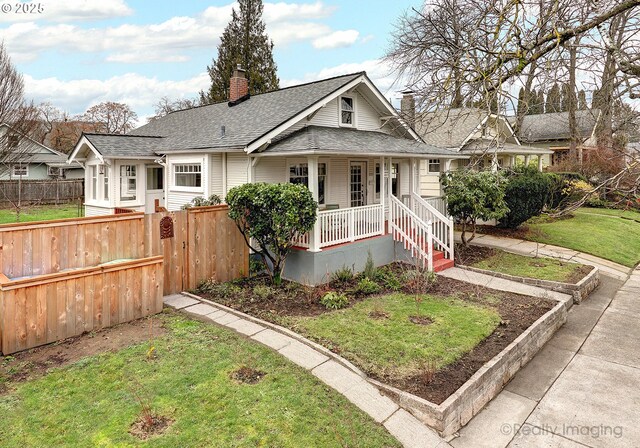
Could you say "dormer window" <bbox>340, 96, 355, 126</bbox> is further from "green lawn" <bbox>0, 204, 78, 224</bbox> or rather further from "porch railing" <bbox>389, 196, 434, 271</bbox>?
"green lawn" <bbox>0, 204, 78, 224</bbox>

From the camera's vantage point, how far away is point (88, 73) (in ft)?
101

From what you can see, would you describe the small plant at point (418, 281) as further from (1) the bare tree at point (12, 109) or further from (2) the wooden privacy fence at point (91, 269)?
(1) the bare tree at point (12, 109)

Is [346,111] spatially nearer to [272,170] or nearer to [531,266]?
[272,170]

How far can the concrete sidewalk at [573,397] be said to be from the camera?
4.60 metres

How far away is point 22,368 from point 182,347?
2.03 m

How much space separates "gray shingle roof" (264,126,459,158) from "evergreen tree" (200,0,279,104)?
27.3 meters

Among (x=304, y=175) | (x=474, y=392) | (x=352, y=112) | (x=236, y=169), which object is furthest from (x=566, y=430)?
(x=352, y=112)

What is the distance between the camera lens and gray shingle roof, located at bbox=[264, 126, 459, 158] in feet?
32.3

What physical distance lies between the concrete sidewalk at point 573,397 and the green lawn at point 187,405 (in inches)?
61.4

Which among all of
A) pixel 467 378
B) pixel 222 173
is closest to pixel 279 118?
pixel 222 173

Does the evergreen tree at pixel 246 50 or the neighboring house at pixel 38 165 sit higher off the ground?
the evergreen tree at pixel 246 50

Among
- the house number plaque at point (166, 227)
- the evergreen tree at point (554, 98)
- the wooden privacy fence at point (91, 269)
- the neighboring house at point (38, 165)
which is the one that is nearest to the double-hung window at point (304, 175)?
the wooden privacy fence at point (91, 269)

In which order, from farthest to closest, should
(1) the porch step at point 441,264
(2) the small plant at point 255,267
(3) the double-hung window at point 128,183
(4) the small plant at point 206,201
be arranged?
1. (3) the double-hung window at point 128,183
2. (4) the small plant at point 206,201
3. (1) the porch step at point 441,264
4. (2) the small plant at point 255,267

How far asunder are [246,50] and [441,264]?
33831 mm
